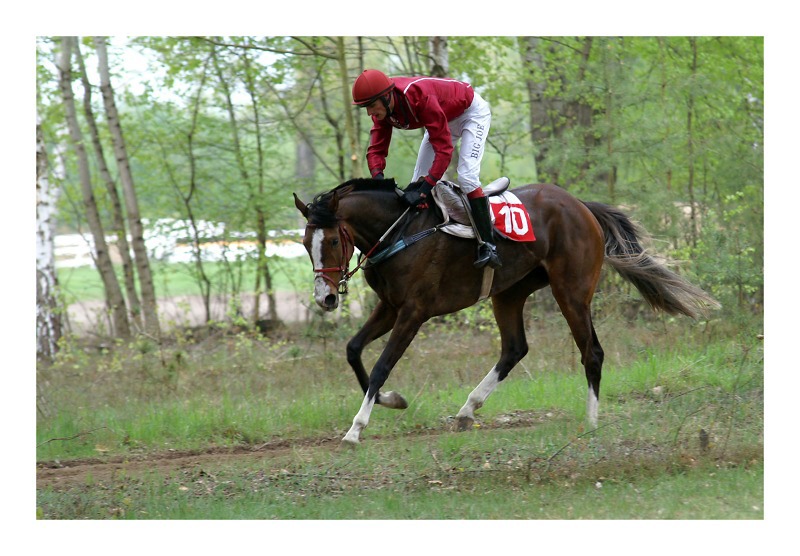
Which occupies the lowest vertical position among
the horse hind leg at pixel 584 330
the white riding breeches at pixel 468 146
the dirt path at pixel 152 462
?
the dirt path at pixel 152 462

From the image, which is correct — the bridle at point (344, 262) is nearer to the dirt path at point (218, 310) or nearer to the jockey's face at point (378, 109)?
the jockey's face at point (378, 109)

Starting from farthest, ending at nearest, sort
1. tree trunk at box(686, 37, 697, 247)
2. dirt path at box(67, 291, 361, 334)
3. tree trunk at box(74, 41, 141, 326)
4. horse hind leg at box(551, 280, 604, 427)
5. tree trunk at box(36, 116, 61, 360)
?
dirt path at box(67, 291, 361, 334) < tree trunk at box(74, 41, 141, 326) < tree trunk at box(36, 116, 61, 360) < tree trunk at box(686, 37, 697, 247) < horse hind leg at box(551, 280, 604, 427)

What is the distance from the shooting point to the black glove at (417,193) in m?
6.41

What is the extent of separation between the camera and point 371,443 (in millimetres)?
6902

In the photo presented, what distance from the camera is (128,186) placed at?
12.9 metres

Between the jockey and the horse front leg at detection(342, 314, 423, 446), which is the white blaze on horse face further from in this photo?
the jockey

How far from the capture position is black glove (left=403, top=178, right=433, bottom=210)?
6.41 m

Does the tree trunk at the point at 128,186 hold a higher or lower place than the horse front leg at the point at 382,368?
higher

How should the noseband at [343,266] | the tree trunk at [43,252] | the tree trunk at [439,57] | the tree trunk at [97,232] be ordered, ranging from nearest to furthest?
the noseband at [343,266], the tree trunk at [439,57], the tree trunk at [43,252], the tree trunk at [97,232]

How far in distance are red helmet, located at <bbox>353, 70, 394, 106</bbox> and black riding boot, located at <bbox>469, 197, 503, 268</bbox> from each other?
1.25 meters

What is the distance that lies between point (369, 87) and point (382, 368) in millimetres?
2274

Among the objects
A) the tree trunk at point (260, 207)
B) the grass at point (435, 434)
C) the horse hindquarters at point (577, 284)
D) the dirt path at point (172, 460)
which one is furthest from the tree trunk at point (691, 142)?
the tree trunk at point (260, 207)

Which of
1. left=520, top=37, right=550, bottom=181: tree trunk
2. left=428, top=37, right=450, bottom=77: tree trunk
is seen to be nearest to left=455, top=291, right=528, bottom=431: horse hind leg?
left=428, top=37, right=450, bottom=77: tree trunk
